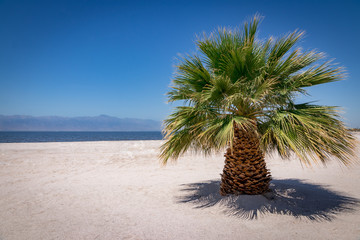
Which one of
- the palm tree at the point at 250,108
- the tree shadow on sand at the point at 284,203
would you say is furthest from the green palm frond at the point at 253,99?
the tree shadow on sand at the point at 284,203

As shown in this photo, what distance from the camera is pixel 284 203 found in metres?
5.16

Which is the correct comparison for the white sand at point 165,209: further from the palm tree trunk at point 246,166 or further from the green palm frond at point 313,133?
the green palm frond at point 313,133

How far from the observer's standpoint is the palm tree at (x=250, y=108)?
4133 mm

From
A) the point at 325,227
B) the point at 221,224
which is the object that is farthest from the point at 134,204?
the point at 325,227

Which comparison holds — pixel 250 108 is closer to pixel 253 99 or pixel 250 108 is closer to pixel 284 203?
pixel 253 99

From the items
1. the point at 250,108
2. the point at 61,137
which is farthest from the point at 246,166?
the point at 61,137

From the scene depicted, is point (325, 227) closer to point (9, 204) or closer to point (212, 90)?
point (212, 90)

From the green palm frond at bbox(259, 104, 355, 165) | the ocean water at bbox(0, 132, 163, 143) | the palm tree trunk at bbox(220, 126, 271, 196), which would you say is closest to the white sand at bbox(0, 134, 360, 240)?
the palm tree trunk at bbox(220, 126, 271, 196)

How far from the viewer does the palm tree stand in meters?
4.13

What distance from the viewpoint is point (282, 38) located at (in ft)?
15.4

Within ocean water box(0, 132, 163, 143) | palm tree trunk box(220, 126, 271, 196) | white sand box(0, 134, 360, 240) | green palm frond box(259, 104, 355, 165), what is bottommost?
ocean water box(0, 132, 163, 143)

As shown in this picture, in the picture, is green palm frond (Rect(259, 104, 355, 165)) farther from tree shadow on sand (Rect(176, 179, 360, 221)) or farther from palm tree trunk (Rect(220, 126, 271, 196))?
tree shadow on sand (Rect(176, 179, 360, 221))

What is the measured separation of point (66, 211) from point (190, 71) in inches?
179

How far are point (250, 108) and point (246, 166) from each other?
1.38 meters
